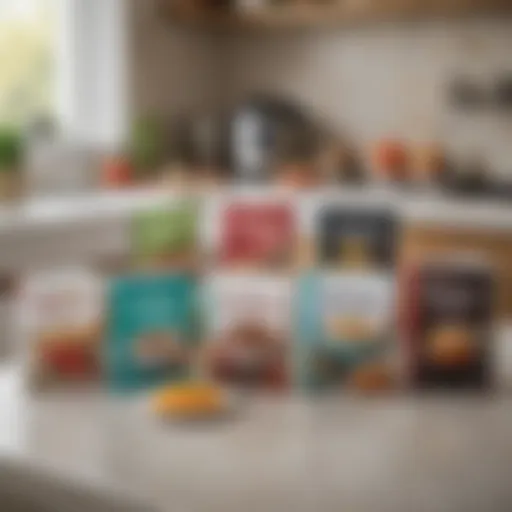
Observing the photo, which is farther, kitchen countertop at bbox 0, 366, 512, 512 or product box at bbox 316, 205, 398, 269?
product box at bbox 316, 205, 398, 269

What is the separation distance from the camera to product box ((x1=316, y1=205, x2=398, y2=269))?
1.54 m

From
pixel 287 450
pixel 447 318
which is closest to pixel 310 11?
pixel 447 318

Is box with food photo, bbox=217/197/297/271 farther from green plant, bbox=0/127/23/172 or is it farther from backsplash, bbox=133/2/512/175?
backsplash, bbox=133/2/512/175

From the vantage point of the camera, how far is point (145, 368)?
1.47m

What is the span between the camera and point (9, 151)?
10.8 ft

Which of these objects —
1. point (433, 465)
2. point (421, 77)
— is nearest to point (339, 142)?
point (421, 77)

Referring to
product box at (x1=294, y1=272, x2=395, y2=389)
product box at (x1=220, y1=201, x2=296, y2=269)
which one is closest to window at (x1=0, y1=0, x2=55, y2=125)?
product box at (x1=220, y1=201, x2=296, y2=269)

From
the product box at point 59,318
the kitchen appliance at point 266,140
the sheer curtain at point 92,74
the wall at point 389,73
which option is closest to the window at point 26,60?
the sheer curtain at point 92,74

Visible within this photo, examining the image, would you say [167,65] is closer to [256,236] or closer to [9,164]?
[9,164]

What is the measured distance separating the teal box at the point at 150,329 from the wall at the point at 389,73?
2548 millimetres

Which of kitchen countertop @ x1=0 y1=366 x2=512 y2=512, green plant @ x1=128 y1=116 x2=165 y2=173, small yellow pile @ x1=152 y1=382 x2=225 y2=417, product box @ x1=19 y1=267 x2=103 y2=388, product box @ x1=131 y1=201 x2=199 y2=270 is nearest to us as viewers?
kitchen countertop @ x1=0 y1=366 x2=512 y2=512

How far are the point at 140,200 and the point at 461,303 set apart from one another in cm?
214

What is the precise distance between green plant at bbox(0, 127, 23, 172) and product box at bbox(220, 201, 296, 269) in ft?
5.74

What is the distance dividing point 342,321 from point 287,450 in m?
0.24
